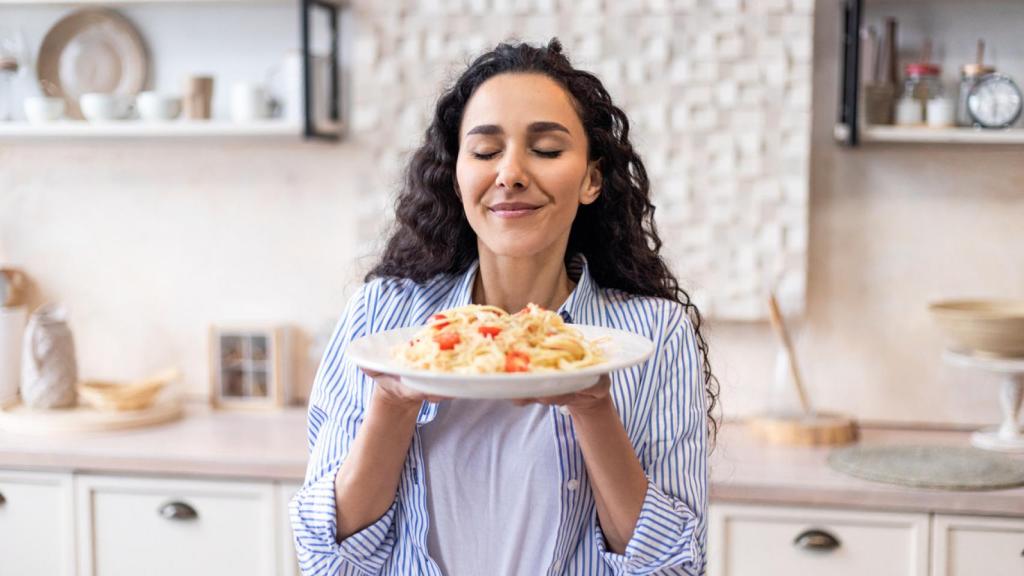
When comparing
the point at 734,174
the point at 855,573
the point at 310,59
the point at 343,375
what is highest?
the point at 310,59

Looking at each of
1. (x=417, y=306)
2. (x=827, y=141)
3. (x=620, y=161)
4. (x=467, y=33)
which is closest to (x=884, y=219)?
(x=827, y=141)

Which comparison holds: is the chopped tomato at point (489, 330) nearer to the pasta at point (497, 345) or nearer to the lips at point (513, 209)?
the pasta at point (497, 345)

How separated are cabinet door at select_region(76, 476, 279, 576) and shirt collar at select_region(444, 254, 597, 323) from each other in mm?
1037

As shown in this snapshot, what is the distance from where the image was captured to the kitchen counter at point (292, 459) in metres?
2.13

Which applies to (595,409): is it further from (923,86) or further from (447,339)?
(923,86)

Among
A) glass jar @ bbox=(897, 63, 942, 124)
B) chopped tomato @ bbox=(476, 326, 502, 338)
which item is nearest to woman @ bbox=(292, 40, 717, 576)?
chopped tomato @ bbox=(476, 326, 502, 338)

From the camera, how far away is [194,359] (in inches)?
119

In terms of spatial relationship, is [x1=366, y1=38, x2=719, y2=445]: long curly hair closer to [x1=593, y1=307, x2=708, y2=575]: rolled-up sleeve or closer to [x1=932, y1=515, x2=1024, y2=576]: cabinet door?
[x1=593, y1=307, x2=708, y2=575]: rolled-up sleeve

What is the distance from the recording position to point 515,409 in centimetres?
142

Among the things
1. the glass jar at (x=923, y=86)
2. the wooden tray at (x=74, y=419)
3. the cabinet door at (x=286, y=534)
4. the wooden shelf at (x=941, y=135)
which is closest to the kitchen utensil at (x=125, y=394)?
the wooden tray at (x=74, y=419)

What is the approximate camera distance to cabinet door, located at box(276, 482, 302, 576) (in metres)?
2.34

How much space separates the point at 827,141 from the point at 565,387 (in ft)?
5.73

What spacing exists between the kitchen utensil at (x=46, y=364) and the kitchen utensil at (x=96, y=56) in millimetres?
613

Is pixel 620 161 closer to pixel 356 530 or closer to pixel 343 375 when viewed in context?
pixel 343 375
